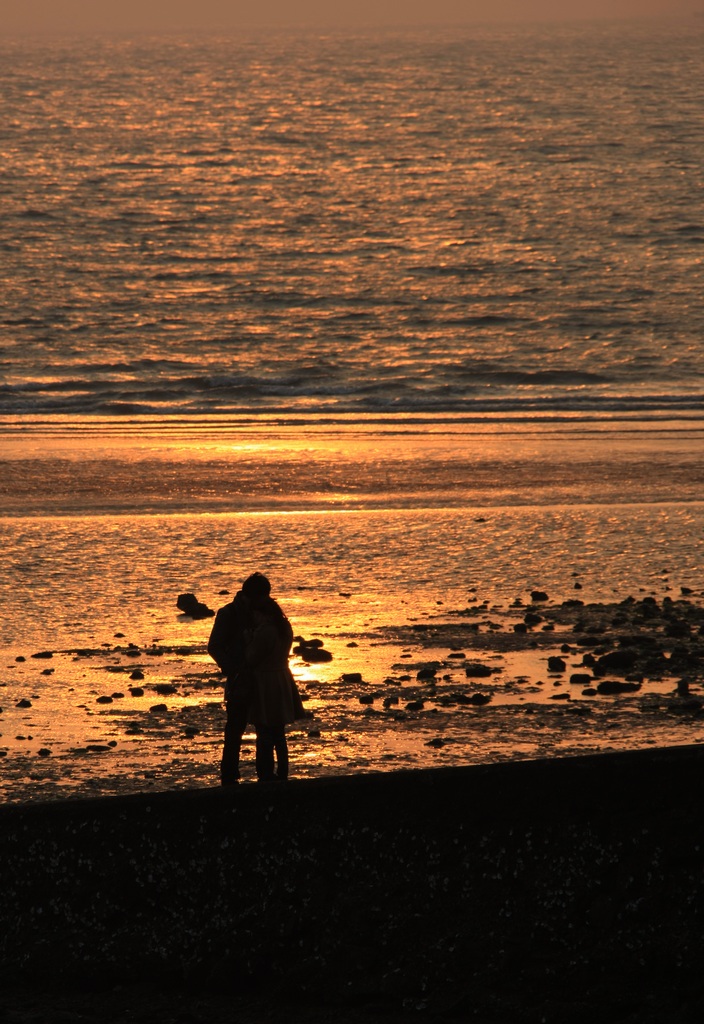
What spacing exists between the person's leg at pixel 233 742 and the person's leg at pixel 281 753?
176 mm

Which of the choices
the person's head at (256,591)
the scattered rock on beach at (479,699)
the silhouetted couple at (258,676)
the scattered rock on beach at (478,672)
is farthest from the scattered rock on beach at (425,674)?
the person's head at (256,591)

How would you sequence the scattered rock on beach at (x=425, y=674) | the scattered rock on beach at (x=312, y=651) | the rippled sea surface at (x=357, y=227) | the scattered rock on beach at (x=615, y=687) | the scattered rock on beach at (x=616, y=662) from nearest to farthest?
the scattered rock on beach at (x=615, y=687)
the scattered rock on beach at (x=425, y=674)
the scattered rock on beach at (x=616, y=662)
the scattered rock on beach at (x=312, y=651)
the rippled sea surface at (x=357, y=227)

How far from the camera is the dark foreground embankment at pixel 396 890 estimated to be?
5.38 metres

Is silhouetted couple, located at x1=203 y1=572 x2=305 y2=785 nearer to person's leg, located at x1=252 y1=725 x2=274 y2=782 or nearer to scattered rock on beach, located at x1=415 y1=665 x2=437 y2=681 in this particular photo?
person's leg, located at x1=252 y1=725 x2=274 y2=782

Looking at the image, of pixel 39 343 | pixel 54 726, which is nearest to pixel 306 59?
pixel 39 343

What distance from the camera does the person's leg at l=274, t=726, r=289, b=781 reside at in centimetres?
771

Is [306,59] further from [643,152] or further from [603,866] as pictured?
[603,866]

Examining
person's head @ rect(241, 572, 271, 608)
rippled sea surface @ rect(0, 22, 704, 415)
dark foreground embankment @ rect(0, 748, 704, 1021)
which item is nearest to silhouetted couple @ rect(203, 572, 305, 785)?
person's head @ rect(241, 572, 271, 608)

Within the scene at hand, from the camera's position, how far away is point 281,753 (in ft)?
25.3

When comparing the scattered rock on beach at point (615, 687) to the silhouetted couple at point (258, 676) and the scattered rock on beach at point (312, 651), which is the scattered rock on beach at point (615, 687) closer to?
the scattered rock on beach at point (312, 651)

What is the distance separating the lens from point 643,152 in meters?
61.2

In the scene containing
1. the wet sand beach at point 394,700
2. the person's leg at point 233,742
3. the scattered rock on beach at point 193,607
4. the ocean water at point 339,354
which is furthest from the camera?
the scattered rock on beach at point 193,607

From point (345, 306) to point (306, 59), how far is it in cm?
4320

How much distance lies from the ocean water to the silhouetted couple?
1.71 ft
